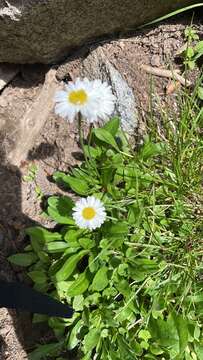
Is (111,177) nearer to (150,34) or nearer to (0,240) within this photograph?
(0,240)

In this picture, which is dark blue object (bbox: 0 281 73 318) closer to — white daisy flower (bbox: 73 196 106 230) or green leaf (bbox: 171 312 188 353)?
white daisy flower (bbox: 73 196 106 230)

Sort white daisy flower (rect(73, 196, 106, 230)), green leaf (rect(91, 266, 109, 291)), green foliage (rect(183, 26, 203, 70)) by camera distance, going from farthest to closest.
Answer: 1. green foliage (rect(183, 26, 203, 70))
2. green leaf (rect(91, 266, 109, 291))
3. white daisy flower (rect(73, 196, 106, 230))

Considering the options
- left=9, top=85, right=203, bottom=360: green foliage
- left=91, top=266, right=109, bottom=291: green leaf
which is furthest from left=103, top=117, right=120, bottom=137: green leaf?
left=91, top=266, right=109, bottom=291: green leaf

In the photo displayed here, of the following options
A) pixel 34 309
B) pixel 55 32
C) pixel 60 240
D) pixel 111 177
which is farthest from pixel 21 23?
pixel 34 309

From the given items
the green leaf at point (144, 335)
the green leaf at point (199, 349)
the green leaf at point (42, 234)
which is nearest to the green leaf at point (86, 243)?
the green leaf at point (42, 234)

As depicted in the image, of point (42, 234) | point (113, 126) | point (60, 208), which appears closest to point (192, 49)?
point (113, 126)

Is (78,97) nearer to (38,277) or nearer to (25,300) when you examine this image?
(25,300)

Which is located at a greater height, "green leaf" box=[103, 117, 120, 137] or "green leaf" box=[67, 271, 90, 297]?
"green leaf" box=[103, 117, 120, 137]
